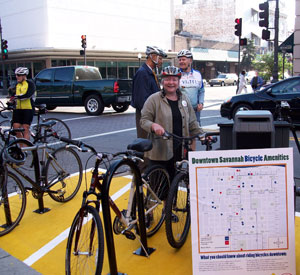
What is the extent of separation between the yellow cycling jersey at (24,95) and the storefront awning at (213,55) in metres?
49.1

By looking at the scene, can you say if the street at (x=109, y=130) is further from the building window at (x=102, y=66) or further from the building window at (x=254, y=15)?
the building window at (x=254, y=15)

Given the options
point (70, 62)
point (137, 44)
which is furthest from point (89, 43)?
point (137, 44)

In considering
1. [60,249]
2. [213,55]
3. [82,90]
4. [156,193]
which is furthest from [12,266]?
[213,55]

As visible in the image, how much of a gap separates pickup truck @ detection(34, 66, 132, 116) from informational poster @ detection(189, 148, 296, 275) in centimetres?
1279

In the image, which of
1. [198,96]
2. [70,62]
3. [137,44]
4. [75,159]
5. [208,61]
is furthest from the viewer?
[208,61]

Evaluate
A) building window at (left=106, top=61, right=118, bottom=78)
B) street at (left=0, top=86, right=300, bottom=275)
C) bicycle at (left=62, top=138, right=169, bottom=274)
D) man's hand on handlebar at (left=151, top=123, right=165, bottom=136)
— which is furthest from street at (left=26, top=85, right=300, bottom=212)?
building window at (left=106, top=61, right=118, bottom=78)

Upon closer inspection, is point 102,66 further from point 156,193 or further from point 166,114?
point 156,193

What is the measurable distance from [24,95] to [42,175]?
148 inches

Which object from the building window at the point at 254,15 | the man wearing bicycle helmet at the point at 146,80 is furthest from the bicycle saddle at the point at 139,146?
the building window at the point at 254,15

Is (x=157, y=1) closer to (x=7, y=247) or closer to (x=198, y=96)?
(x=198, y=96)

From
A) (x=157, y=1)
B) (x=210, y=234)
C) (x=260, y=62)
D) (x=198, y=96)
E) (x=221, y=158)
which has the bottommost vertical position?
(x=210, y=234)

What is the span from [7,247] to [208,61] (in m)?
59.3

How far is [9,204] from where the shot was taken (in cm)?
446

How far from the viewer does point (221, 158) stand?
2971 millimetres
